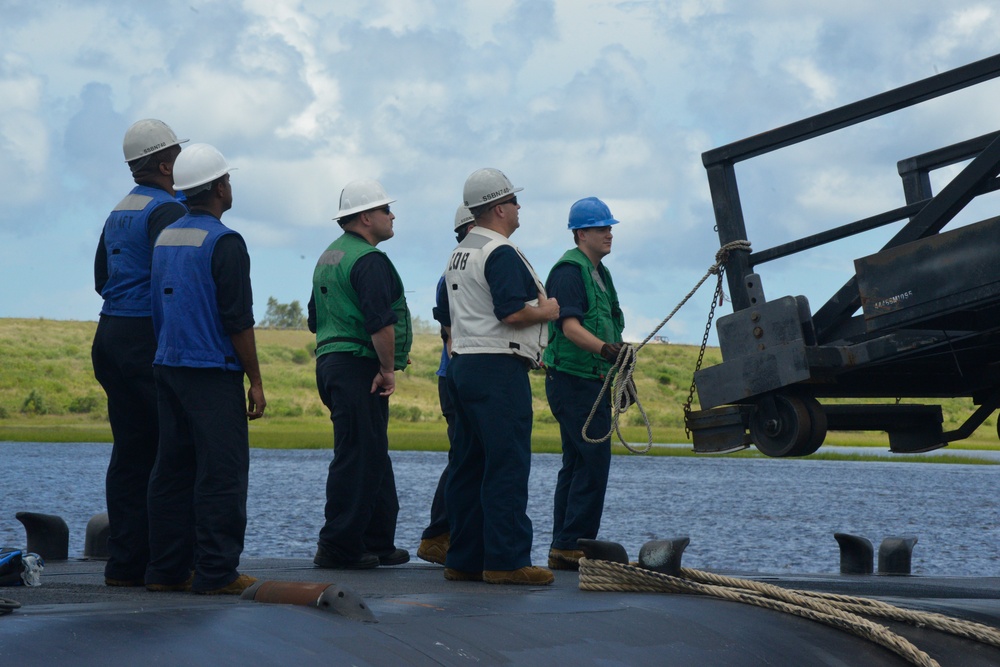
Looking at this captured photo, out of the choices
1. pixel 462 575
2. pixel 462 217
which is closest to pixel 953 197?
pixel 462 575

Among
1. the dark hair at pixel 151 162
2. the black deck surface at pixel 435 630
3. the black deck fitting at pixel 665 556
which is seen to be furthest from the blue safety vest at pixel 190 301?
the black deck fitting at pixel 665 556

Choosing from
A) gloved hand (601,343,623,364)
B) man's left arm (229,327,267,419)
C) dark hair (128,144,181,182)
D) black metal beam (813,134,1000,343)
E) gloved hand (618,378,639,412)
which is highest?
dark hair (128,144,181,182)

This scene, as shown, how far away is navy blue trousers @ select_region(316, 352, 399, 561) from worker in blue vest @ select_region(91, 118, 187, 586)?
112 centimetres

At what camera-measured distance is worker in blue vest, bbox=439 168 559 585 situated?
20.2 ft

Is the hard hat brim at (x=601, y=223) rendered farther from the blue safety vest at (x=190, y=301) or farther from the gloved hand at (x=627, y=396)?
the blue safety vest at (x=190, y=301)

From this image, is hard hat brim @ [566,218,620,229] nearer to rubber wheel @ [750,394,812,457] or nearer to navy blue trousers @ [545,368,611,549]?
navy blue trousers @ [545,368,611,549]

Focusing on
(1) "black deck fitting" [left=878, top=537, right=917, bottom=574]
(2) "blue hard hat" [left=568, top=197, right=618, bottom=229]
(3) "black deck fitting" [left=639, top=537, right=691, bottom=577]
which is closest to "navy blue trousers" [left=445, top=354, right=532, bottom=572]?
(3) "black deck fitting" [left=639, top=537, right=691, bottom=577]

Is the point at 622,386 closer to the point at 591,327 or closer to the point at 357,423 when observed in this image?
the point at 591,327

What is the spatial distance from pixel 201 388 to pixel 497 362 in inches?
54.9

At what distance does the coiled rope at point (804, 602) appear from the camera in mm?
5375

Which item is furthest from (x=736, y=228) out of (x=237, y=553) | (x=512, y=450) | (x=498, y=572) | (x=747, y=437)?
(x=237, y=553)

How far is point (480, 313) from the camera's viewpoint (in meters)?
6.25

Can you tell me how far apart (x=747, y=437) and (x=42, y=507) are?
2164cm

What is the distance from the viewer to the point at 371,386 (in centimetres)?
718
